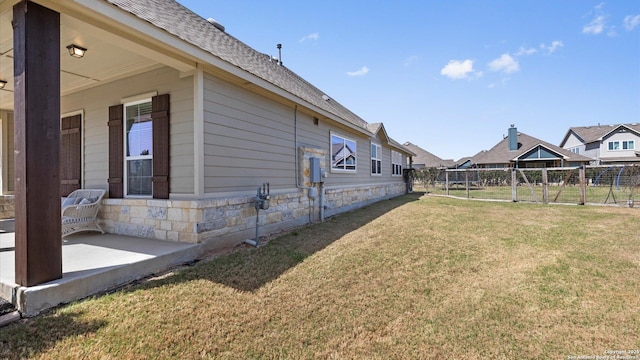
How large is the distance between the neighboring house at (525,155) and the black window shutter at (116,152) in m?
30.6

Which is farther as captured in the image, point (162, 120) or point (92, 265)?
point (162, 120)

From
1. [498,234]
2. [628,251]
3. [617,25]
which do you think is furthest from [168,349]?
[617,25]

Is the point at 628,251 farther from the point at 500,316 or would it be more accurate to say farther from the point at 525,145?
the point at 525,145

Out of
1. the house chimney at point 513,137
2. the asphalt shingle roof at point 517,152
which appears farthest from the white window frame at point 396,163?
the house chimney at point 513,137

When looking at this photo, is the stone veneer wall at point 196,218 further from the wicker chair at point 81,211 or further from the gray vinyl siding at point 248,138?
the gray vinyl siding at point 248,138

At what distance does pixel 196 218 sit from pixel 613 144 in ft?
139

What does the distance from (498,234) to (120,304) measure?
635 cm

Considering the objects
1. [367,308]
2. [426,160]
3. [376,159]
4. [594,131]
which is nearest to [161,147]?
[367,308]

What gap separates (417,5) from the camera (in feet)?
28.7

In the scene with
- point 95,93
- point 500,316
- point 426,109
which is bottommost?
point 500,316

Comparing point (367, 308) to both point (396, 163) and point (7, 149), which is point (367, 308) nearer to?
point (7, 149)

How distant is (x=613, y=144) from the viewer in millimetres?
29656

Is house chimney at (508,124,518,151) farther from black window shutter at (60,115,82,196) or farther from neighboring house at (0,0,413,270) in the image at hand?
black window shutter at (60,115,82,196)

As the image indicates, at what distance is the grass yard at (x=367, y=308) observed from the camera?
208 cm
